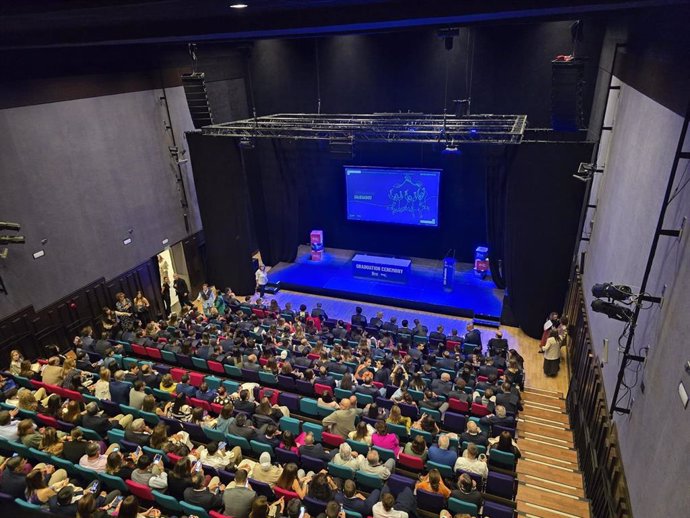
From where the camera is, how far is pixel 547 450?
7242mm

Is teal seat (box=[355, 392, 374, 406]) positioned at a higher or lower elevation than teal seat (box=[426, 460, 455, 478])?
lower

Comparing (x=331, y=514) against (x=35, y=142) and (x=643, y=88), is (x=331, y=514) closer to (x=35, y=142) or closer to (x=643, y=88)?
(x=643, y=88)

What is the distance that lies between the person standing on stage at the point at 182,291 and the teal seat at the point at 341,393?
22.9 feet

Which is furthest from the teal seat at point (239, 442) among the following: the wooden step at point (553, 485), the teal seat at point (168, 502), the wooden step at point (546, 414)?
the wooden step at point (546, 414)

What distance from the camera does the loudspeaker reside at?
10.3 m

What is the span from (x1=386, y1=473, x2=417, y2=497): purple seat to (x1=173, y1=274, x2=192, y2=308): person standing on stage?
919 centimetres

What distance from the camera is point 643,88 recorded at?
6.21 meters

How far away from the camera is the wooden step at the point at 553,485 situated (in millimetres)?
6246

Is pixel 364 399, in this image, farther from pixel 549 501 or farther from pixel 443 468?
pixel 549 501

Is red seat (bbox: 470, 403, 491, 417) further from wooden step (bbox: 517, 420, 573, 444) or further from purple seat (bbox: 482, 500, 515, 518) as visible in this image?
purple seat (bbox: 482, 500, 515, 518)

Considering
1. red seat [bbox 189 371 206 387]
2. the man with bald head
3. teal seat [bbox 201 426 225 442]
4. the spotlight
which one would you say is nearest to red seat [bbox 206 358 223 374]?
red seat [bbox 189 371 206 387]

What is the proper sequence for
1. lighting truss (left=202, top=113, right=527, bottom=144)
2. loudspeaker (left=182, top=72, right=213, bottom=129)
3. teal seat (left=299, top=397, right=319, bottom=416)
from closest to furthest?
1. teal seat (left=299, top=397, right=319, bottom=416)
2. loudspeaker (left=182, top=72, right=213, bottom=129)
3. lighting truss (left=202, top=113, right=527, bottom=144)

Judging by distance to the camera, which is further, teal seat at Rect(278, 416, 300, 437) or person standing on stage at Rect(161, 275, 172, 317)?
person standing on stage at Rect(161, 275, 172, 317)

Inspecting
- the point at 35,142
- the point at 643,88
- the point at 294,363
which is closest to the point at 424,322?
the point at 294,363
